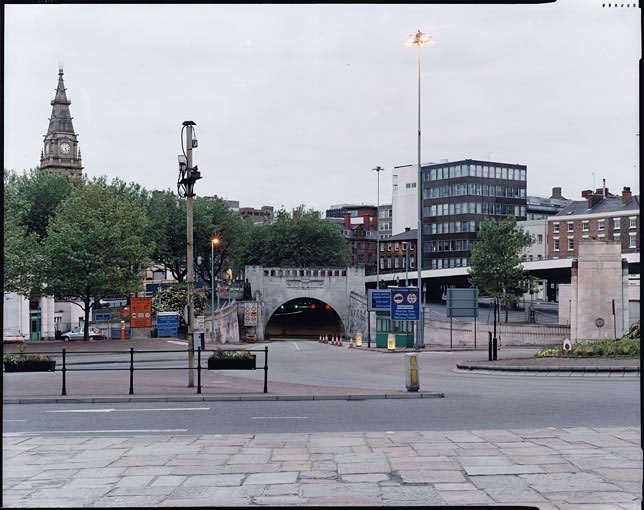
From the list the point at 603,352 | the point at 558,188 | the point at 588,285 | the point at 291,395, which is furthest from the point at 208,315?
the point at 558,188

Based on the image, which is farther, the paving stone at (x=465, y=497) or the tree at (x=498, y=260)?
the tree at (x=498, y=260)

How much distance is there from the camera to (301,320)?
116 m

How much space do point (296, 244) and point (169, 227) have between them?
2491 cm

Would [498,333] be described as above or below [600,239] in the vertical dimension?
below

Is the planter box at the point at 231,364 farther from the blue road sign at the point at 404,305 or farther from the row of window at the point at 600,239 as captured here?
the row of window at the point at 600,239

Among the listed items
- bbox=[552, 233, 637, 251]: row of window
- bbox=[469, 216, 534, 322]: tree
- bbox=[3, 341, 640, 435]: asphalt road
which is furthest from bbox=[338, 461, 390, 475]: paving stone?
bbox=[552, 233, 637, 251]: row of window

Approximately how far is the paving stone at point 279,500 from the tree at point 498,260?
56.4 meters

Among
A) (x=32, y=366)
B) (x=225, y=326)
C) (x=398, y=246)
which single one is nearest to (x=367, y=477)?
(x=32, y=366)

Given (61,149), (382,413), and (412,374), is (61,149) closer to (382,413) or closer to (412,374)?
(412,374)

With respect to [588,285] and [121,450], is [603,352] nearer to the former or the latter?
[588,285]

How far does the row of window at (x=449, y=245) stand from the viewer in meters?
116

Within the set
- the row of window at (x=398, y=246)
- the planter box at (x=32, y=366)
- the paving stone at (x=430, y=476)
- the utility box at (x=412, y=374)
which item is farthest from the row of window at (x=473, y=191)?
the paving stone at (x=430, y=476)

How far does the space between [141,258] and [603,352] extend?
3183 cm

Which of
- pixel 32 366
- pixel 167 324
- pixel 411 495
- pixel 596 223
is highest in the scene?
pixel 596 223
